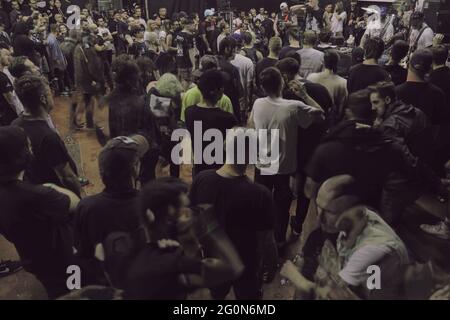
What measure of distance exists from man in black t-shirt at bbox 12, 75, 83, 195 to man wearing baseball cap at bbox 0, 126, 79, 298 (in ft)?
1.27

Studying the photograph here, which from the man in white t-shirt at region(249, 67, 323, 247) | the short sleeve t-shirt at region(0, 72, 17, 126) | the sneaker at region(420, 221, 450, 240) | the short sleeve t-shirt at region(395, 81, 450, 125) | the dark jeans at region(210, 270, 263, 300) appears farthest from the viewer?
the short sleeve t-shirt at region(0, 72, 17, 126)

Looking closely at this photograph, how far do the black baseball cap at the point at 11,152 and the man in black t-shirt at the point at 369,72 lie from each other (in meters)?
3.04

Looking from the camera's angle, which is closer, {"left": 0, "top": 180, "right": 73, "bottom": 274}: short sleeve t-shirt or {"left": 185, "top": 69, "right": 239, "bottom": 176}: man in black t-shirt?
A: {"left": 0, "top": 180, "right": 73, "bottom": 274}: short sleeve t-shirt

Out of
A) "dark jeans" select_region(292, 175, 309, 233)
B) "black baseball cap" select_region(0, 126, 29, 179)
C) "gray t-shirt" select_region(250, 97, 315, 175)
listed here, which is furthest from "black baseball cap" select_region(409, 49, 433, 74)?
"black baseball cap" select_region(0, 126, 29, 179)

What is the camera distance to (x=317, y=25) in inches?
455

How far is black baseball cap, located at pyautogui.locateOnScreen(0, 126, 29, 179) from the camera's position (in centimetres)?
207

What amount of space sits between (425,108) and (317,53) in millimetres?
1425

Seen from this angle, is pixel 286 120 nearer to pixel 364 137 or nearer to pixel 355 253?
pixel 364 137

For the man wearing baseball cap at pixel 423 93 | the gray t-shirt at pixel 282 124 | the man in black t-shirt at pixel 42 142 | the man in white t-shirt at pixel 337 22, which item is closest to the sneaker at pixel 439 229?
the man wearing baseball cap at pixel 423 93

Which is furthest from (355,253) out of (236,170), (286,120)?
(286,120)

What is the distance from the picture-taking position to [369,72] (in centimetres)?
398

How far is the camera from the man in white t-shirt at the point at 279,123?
2963 millimetres

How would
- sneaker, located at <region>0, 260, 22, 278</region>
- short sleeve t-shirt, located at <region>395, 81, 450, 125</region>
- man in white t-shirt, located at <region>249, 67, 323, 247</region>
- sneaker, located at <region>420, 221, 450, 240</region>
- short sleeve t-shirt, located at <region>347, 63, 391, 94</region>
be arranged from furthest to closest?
short sleeve t-shirt, located at <region>347, 63, 391, 94</region> < sneaker, located at <region>420, 221, 450, 240</region> < short sleeve t-shirt, located at <region>395, 81, 450, 125</region> < sneaker, located at <region>0, 260, 22, 278</region> < man in white t-shirt, located at <region>249, 67, 323, 247</region>

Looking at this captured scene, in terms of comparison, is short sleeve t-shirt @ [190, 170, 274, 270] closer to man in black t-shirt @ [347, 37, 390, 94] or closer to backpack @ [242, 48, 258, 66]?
man in black t-shirt @ [347, 37, 390, 94]
